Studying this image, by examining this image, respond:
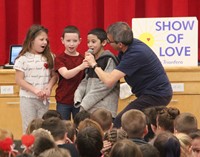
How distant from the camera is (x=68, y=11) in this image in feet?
27.7

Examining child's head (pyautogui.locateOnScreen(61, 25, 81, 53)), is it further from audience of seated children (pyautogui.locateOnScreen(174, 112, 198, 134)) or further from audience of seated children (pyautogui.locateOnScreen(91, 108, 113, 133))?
audience of seated children (pyautogui.locateOnScreen(174, 112, 198, 134))

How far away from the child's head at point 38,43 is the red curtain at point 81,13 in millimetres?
2188

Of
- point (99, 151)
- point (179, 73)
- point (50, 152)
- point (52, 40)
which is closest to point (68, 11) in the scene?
point (52, 40)

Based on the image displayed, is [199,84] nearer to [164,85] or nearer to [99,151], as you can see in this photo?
[164,85]

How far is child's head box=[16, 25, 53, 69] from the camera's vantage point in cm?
602

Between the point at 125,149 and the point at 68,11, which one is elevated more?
the point at 68,11

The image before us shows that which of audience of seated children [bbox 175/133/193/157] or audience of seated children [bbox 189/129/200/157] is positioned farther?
audience of seated children [bbox 189/129/200/157]

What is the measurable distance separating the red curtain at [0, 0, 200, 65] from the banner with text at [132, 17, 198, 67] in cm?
157

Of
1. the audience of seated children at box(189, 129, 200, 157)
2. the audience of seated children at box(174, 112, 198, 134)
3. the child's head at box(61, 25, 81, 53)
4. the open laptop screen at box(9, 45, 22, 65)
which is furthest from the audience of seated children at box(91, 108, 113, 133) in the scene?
the open laptop screen at box(9, 45, 22, 65)

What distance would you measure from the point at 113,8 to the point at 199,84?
195 cm

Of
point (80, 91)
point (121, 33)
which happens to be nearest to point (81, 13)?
point (80, 91)

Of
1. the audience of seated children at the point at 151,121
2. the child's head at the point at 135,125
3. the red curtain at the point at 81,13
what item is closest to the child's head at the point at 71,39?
the audience of seated children at the point at 151,121

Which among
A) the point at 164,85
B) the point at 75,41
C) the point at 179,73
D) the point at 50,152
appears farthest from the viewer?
the point at 179,73

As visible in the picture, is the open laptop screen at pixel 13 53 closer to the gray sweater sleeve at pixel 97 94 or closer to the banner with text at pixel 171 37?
the banner with text at pixel 171 37
